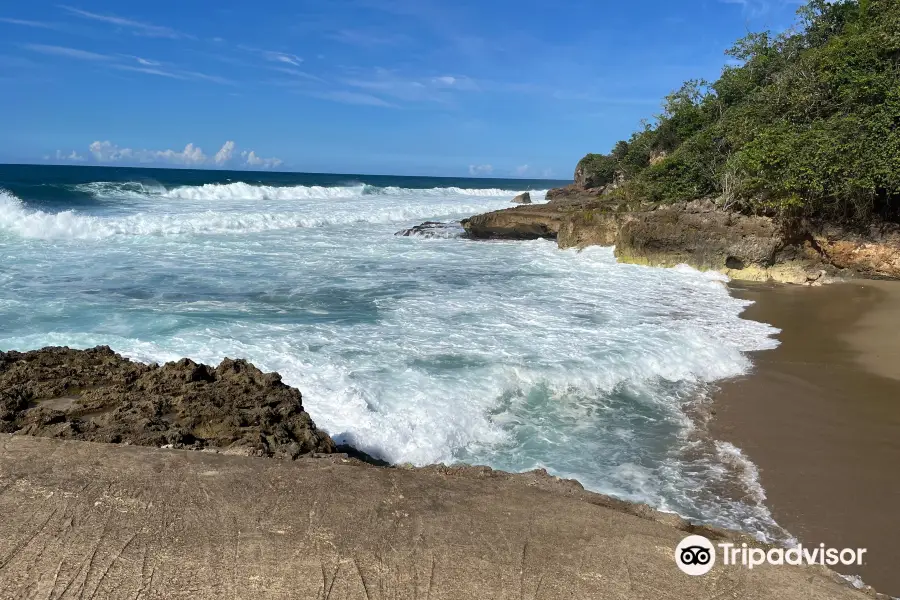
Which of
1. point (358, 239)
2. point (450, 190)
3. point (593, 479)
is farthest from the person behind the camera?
point (450, 190)

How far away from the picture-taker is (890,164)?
533 inches

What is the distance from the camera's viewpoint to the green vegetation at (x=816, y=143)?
14.1 m

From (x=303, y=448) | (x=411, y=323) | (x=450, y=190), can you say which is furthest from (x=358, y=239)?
(x=450, y=190)

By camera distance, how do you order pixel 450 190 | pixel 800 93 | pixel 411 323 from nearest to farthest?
pixel 411 323, pixel 800 93, pixel 450 190

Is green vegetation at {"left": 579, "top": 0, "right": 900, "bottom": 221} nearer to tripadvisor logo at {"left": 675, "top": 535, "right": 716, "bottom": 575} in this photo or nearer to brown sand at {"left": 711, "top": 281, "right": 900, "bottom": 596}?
brown sand at {"left": 711, "top": 281, "right": 900, "bottom": 596}

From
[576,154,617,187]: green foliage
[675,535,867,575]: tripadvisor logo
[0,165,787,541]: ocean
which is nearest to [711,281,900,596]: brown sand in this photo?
[0,165,787,541]: ocean

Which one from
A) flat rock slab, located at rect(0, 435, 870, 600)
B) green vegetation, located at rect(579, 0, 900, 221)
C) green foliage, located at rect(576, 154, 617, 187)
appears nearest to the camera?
flat rock slab, located at rect(0, 435, 870, 600)

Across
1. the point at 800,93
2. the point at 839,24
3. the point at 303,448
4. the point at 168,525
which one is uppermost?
the point at 839,24

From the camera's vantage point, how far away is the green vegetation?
555 inches

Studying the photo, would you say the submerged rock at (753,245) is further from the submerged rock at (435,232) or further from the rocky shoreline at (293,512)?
the rocky shoreline at (293,512)

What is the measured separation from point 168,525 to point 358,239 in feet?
65.3

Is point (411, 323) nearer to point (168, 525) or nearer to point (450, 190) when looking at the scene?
point (168, 525)

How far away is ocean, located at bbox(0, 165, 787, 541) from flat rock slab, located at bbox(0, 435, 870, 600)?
2089 mm

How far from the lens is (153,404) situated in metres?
4.54
